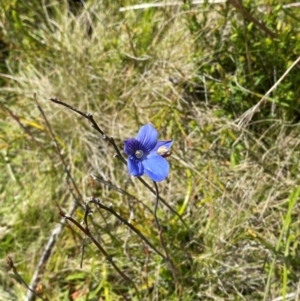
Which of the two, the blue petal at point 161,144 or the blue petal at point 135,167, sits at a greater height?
the blue petal at point 161,144

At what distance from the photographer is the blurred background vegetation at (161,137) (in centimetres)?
215

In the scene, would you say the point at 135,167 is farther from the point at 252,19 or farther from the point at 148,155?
the point at 252,19

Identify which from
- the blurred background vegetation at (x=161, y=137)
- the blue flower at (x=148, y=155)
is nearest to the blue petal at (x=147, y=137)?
the blue flower at (x=148, y=155)

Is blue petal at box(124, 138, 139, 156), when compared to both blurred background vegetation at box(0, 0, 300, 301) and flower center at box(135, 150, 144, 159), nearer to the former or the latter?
flower center at box(135, 150, 144, 159)

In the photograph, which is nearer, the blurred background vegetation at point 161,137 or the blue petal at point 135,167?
the blue petal at point 135,167

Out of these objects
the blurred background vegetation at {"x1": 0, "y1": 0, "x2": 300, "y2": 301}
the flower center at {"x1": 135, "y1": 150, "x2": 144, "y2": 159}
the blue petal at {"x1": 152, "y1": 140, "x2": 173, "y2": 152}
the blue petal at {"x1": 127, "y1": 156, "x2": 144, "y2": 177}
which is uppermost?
the blurred background vegetation at {"x1": 0, "y1": 0, "x2": 300, "y2": 301}

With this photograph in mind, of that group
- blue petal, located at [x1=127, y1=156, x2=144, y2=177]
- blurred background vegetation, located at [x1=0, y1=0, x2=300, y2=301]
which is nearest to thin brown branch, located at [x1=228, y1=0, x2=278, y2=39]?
blurred background vegetation, located at [x1=0, y1=0, x2=300, y2=301]

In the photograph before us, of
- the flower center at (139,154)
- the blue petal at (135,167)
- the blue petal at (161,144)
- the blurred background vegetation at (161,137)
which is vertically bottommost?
the blue petal at (135,167)

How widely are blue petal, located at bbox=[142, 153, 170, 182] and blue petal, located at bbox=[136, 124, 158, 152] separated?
0.04 meters

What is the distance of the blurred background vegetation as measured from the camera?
215 cm

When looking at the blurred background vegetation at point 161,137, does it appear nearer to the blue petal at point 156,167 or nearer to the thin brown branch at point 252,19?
the thin brown branch at point 252,19

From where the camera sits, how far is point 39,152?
253cm

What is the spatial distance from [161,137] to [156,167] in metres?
0.98

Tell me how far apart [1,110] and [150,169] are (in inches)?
52.6
